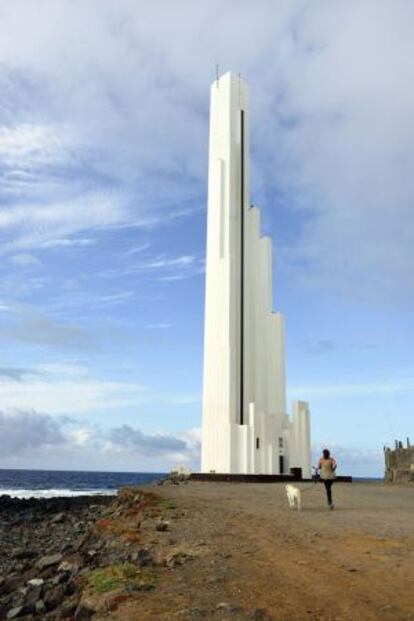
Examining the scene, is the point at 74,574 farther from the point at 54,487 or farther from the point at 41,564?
the point at 54,487

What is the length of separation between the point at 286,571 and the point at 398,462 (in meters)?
45.1

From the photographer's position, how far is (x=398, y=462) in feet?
166

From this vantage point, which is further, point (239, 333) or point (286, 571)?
point (239, 333)

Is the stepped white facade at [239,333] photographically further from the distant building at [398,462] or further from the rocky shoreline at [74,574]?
the rocky shoreline at [74,574]

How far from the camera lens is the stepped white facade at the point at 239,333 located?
41812 millimetres

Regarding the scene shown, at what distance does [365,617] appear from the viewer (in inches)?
261

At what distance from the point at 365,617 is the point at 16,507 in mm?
32131

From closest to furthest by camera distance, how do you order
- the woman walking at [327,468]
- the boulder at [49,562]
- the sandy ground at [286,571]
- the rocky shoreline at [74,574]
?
the sandy ground at [286,571]
the rocky shoreline at [74,574]
the boulder at [49,562]
the woman walking at [327,468]

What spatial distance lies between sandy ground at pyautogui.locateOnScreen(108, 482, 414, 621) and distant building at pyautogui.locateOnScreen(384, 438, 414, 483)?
108 feet

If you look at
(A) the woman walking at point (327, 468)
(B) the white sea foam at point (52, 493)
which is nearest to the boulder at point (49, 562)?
(A) the woman walking at point (327, 468)

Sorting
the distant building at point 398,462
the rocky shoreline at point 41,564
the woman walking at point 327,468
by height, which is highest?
the distant building at point 398,462

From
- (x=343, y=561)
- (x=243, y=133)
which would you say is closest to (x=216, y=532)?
(x=343, y=561)

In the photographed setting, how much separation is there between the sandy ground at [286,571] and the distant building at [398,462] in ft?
108

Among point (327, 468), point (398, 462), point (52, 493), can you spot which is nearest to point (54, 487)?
point (52, 493)
